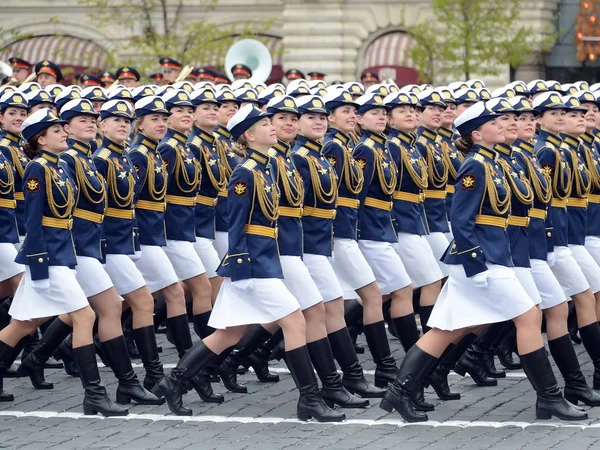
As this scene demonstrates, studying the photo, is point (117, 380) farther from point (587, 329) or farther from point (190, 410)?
point (587, 329)

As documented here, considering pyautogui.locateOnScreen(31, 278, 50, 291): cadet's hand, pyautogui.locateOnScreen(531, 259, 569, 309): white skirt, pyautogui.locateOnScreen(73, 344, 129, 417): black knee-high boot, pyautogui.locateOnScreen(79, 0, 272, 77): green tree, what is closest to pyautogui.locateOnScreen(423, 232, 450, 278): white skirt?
pyautogui.locateOnScreen(531, 259, 569, 309): white skirt

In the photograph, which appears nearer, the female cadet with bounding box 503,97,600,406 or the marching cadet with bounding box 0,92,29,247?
the female cadet with bounding box 503,97,600,406

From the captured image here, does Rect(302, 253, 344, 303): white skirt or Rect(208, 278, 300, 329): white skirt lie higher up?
Rect(302, 253, 344, 303): white skirt

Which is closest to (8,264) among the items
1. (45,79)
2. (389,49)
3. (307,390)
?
(307,390)

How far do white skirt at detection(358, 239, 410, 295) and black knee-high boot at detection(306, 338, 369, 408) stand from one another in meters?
1.31

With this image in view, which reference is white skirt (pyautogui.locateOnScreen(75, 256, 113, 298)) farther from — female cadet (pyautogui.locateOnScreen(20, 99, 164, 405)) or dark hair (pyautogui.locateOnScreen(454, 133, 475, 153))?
dark hair (pyautogui.locateOnScreen(454, 133, 475, 153))

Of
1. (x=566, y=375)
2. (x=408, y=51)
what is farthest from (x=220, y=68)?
(x=566, y=375)

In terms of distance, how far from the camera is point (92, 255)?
1145 cm

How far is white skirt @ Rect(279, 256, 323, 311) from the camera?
11125mm

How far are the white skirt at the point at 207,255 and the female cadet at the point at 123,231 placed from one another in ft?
4.58

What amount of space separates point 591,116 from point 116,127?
357 centimetres

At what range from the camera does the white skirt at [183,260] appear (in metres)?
13.0

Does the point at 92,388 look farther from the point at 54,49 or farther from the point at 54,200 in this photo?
the point at 54,49

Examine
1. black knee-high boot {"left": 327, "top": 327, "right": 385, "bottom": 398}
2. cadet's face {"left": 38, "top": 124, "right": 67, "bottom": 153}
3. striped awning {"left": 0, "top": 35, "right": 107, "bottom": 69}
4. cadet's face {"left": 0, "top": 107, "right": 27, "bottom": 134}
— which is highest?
striped awning {"left": 0, "top": 35, "right": 107, "bottom": 69}
